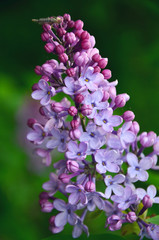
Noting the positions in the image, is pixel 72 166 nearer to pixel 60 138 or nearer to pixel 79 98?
pixel 60 138

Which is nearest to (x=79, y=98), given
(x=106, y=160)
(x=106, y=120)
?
(x=106, y=120)

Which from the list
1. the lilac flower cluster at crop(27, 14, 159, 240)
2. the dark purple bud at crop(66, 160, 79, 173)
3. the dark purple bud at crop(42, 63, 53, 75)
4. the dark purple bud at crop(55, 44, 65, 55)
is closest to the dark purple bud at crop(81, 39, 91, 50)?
the lilac flower cluster at crop(27, 14, 159, 240)

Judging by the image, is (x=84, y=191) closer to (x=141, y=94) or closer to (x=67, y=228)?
(x=67, y=228)

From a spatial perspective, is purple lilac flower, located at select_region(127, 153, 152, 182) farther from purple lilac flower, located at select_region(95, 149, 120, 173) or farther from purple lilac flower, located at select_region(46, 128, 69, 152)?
purple lilac flower, located at select_region(46, 128, 69, 152)

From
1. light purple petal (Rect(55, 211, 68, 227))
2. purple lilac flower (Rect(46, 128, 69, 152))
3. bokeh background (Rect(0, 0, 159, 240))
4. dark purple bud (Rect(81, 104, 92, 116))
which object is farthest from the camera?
bokeh background (Rect(0, 0, 159, 240))

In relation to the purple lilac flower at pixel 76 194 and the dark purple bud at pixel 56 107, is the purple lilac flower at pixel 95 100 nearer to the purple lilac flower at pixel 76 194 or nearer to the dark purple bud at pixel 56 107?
the dark purple bud at pixel 56 107

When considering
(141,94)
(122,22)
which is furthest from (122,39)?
(141,94)

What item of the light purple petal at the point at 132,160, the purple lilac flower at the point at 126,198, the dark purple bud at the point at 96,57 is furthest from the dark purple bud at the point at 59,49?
the purple lilac flower at the point at 126,198
